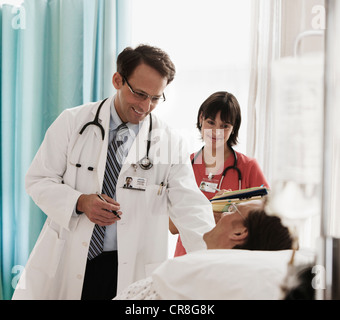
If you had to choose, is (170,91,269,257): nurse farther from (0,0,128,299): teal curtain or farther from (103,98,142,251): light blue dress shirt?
(0,0,128,299): teal curtain

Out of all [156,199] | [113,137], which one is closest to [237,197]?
[156,199]

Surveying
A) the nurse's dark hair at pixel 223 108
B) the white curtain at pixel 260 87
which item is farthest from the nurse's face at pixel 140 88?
the white curtain at pixel 260 87

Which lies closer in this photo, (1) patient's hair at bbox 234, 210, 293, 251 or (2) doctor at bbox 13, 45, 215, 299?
(1) patient's hair at bbox 234, 210, 293, 251

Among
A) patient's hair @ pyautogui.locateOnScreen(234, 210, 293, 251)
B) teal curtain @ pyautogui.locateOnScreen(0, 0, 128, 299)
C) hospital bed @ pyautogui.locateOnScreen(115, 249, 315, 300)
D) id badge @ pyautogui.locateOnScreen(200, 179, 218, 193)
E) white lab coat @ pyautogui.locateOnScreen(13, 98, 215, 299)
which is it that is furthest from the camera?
teal curtain @ pyautogui.locateOnScreen(0, 0, 128, 299)

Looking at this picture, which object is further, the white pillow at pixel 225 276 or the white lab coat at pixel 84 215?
the white lab coat at pixel 84 215

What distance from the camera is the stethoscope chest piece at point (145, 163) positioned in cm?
150

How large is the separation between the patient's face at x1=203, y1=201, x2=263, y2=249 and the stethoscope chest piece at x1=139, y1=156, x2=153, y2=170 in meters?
0.44

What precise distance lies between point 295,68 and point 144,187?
0.90 m

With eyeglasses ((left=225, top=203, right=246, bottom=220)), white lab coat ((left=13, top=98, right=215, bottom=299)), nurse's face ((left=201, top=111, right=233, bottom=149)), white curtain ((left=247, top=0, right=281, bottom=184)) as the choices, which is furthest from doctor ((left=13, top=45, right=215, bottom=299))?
white curtain ((left=247, top=0, right=281, bottom=184))

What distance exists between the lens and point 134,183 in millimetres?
1477

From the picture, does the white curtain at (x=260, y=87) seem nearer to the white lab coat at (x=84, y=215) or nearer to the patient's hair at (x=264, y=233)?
the white lab coat at (x=84, y=215)

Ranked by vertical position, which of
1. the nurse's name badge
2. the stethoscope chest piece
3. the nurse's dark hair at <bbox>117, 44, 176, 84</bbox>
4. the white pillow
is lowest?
the white pillow

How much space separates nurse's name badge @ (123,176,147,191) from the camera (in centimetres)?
147

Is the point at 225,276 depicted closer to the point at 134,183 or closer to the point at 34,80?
the point at 134,183
